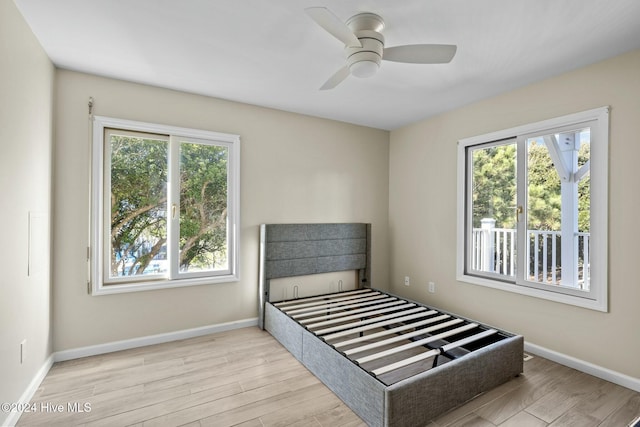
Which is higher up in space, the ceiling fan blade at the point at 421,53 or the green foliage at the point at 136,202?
the ceiling fan blade at the point at 421,53

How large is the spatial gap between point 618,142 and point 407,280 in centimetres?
251

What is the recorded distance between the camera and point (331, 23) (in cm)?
159

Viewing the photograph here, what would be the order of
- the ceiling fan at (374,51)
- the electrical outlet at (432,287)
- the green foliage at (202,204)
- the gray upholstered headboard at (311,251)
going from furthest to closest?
the electrical outlet at (432,287)
the gray upholstered headboard at (311,251)
the green foliage at (202,204)
the ceiling fan at (374,51)

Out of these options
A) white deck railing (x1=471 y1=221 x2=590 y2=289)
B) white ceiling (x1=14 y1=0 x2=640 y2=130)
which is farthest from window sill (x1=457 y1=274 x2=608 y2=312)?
white ceiling (x1=14 y1=0 x2=640 y2=130)

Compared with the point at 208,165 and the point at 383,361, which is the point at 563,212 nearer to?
the point at 383,361

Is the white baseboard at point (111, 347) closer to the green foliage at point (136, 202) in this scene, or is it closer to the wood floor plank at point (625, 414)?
the green foliage at point (136, 202)

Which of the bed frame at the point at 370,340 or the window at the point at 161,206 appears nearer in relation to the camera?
the bed frame at the point at 370,340

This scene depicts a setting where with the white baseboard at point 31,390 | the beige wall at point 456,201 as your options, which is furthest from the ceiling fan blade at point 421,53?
the white baseboard at point 31,390

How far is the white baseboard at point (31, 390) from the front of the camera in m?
1.80

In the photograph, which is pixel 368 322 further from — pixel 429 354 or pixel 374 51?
pixel 374 51

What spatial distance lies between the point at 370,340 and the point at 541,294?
5.10ft

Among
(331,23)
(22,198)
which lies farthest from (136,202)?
(331,23)

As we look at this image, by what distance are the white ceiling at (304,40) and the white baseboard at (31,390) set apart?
7.68 ft

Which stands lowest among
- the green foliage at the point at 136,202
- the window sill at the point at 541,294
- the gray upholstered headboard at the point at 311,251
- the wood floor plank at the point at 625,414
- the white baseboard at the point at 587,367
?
the wood floor plank at the point at 625,414
